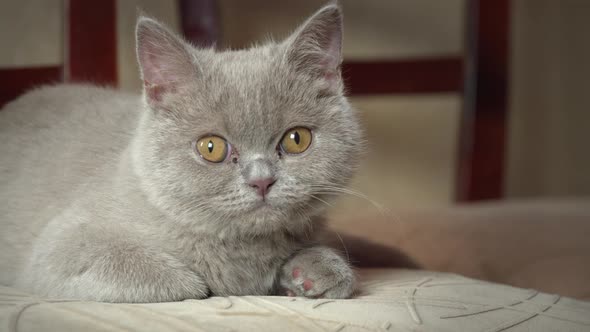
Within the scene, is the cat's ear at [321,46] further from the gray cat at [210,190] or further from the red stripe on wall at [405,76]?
the red stripe on wall at [405,76]

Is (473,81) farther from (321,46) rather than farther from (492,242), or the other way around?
(321,46)

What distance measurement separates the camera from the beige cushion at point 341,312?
1.04 meters

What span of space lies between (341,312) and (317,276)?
0.62 ft

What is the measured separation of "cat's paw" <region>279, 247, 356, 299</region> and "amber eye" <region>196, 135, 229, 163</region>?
280mm

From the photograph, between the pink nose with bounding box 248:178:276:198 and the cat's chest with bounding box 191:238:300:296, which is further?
the cat's chest with bounding box 191:238:300:296

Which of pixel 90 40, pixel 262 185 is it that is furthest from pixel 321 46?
pixel 90 40

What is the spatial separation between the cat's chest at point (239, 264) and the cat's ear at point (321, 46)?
382 millimetres

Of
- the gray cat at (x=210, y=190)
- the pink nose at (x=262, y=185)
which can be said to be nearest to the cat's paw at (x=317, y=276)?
the gray cat at (x=210, y=190)

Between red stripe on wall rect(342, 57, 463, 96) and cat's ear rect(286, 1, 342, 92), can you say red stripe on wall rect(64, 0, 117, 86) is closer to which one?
cat's ear rect(286, 1, 342, 92)

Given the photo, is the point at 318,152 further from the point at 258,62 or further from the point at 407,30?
the point at 407,30

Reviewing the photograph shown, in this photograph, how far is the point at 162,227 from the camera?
4.52ft

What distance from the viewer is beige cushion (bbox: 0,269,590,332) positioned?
1.04m

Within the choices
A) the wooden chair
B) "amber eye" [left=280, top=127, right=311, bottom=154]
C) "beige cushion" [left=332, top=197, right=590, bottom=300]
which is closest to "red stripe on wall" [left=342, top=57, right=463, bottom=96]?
the wooden chair

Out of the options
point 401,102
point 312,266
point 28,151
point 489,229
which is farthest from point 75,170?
point 401,102
